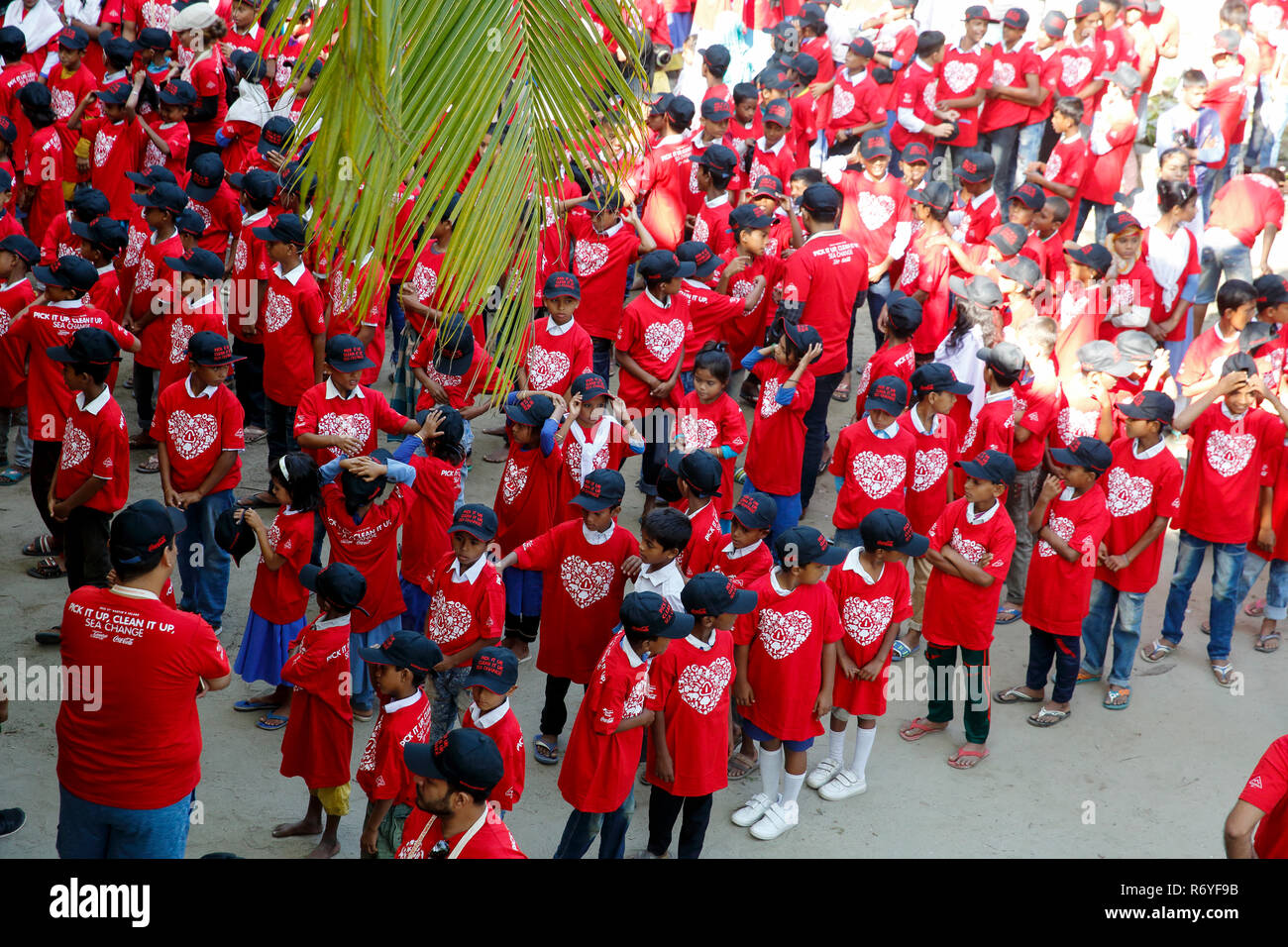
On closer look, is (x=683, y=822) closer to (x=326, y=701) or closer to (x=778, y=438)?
(x=326, y=701)

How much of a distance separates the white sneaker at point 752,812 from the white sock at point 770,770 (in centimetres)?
4

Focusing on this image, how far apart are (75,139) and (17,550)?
443 cm

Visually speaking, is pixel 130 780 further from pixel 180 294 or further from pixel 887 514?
pixel 180 294

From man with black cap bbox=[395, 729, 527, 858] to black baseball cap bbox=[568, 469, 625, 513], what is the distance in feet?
6.06

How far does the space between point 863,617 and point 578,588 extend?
1395 millimetres

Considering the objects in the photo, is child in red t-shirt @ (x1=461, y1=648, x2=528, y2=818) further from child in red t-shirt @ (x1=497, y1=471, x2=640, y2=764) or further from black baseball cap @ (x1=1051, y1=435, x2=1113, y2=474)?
black baseball cap @ (x1=1051, y1=435, x2=1113, y2=474)

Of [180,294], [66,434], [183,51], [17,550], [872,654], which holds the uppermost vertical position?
[183,51]

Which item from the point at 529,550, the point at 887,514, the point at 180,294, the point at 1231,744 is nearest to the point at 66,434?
the point at 180,294

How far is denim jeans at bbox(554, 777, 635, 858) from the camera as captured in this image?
5.29m

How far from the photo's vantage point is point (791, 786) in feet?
19.8

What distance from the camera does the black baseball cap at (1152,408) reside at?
6820 millimetres

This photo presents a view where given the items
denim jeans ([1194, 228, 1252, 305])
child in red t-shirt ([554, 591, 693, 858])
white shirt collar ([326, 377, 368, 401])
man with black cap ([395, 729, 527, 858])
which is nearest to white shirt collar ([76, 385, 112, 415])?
white shirt collar ([326, 377, 368, 401])

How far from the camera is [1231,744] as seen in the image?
22.5 feet

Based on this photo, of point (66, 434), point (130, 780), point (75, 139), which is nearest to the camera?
point (130, 780)
